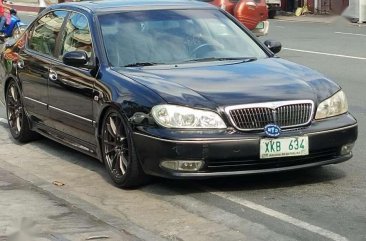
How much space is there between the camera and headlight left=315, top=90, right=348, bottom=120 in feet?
19.9

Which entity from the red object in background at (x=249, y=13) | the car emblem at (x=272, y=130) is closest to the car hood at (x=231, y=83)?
the car emblem at (x=272, y=130)

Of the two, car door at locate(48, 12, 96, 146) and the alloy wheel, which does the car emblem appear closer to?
the alloy wheel

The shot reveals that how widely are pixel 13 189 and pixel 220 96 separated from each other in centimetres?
191

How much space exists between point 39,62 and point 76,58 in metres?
1.21

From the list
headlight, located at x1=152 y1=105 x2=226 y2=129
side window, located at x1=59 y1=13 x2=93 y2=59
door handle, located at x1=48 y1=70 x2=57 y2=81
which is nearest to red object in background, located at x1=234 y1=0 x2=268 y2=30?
side window, located at x1=59 y1=13 x2=93 y2=59

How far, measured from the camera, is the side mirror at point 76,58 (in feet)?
22.1

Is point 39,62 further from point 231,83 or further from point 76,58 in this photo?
point 231,83

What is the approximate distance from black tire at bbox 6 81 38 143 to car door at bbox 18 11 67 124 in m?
0.22

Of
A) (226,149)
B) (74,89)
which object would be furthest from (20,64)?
(226,149)

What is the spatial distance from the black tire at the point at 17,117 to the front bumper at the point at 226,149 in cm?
273

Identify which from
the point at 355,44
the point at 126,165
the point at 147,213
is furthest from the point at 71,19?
the point at 355,44

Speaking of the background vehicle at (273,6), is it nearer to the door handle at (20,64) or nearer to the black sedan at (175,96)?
the door handle at (20,64)

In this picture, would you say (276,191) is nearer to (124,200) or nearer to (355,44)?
(124,200)

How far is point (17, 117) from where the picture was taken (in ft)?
28.1
